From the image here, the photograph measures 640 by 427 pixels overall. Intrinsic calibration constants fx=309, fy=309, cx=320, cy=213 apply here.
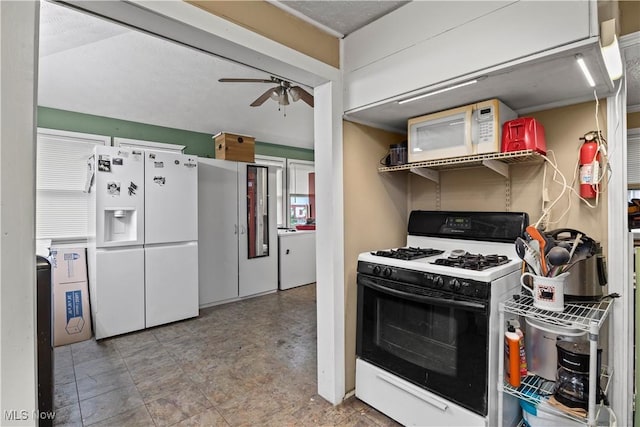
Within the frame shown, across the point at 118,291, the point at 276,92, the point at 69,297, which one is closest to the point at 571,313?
the point at 276,92

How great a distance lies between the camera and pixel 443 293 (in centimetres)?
158

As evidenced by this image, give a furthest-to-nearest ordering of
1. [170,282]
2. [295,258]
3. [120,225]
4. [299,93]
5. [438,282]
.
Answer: [295,258]
[170,282]
[120,225]
[299,93]
[438,282]

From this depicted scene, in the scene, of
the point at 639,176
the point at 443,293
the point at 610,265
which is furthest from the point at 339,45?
the point at 639,176

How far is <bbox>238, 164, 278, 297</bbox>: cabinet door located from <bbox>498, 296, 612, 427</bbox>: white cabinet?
3459mm

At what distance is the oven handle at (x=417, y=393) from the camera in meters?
1.59

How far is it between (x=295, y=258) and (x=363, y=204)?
3007 millimetres

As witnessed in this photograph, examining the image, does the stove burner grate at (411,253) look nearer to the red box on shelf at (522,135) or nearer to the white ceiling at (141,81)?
the red box on shelf at (522,135)

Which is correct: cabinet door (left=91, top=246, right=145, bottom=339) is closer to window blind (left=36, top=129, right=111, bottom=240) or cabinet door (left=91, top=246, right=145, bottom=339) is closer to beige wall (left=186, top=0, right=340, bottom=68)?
window blind (left=36, top=129, right=111, bottom=240)

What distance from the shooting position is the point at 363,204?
217 centimetres

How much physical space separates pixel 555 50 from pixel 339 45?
123 centimetres

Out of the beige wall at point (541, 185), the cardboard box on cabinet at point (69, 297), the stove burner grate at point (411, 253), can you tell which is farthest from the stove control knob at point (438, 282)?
the cardboard box on cabinet at point (69, 297)

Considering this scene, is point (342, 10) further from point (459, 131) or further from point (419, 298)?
point (419, 298)

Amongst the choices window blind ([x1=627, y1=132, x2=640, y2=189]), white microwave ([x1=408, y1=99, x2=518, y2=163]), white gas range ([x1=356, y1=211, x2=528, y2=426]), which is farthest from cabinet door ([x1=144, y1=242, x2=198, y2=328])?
window blind ([x1=627, y1=132, x2=640, y2=189])

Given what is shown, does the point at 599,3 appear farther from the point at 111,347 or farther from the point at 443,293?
the point at 111,347
